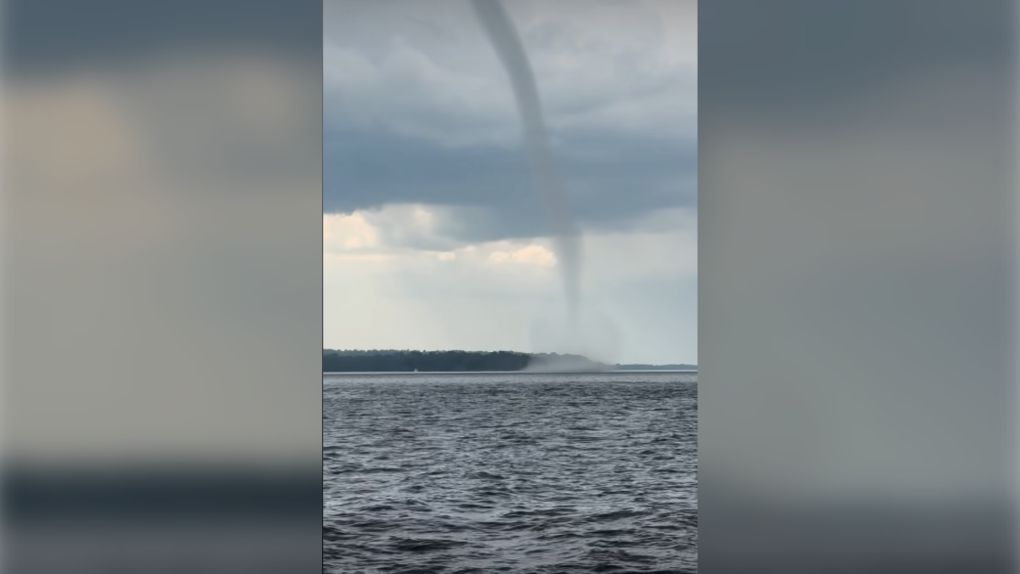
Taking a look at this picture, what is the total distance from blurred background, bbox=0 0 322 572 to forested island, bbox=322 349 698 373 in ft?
114

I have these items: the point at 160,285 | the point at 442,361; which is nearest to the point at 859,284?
the point at 160,285

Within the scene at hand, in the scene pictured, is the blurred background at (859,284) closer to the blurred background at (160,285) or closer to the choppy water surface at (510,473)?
the blurred background at (160,285)

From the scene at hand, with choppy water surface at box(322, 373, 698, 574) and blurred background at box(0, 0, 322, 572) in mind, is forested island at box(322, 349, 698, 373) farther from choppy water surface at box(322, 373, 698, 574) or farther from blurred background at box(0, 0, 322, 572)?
blurred background at box(0, 0, 322, 572)

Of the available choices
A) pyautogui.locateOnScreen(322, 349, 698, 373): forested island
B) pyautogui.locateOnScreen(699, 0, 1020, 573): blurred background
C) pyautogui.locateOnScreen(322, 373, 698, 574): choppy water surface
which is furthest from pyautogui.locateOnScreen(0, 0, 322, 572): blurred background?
pyautogui.locateOnScreen(322, 349, 698, 373): forested island

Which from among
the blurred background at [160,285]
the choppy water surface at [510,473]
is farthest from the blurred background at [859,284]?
the choppy water surface at [510,473]

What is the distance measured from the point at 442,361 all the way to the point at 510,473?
48.1 feet

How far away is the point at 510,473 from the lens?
83.8 feet

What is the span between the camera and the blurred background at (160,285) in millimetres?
2459

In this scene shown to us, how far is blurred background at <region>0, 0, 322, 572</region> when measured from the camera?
2459 millimetres

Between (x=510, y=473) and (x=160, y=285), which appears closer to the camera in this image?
(x=160, y=285)

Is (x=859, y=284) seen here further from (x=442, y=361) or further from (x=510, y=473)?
(x=442, y=361)

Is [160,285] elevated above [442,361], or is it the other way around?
[160,285]

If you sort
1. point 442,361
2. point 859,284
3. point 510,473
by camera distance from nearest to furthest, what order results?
point 859,284
point 510,473
point 442,361

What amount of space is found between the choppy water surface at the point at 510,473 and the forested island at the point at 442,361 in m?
0.50
